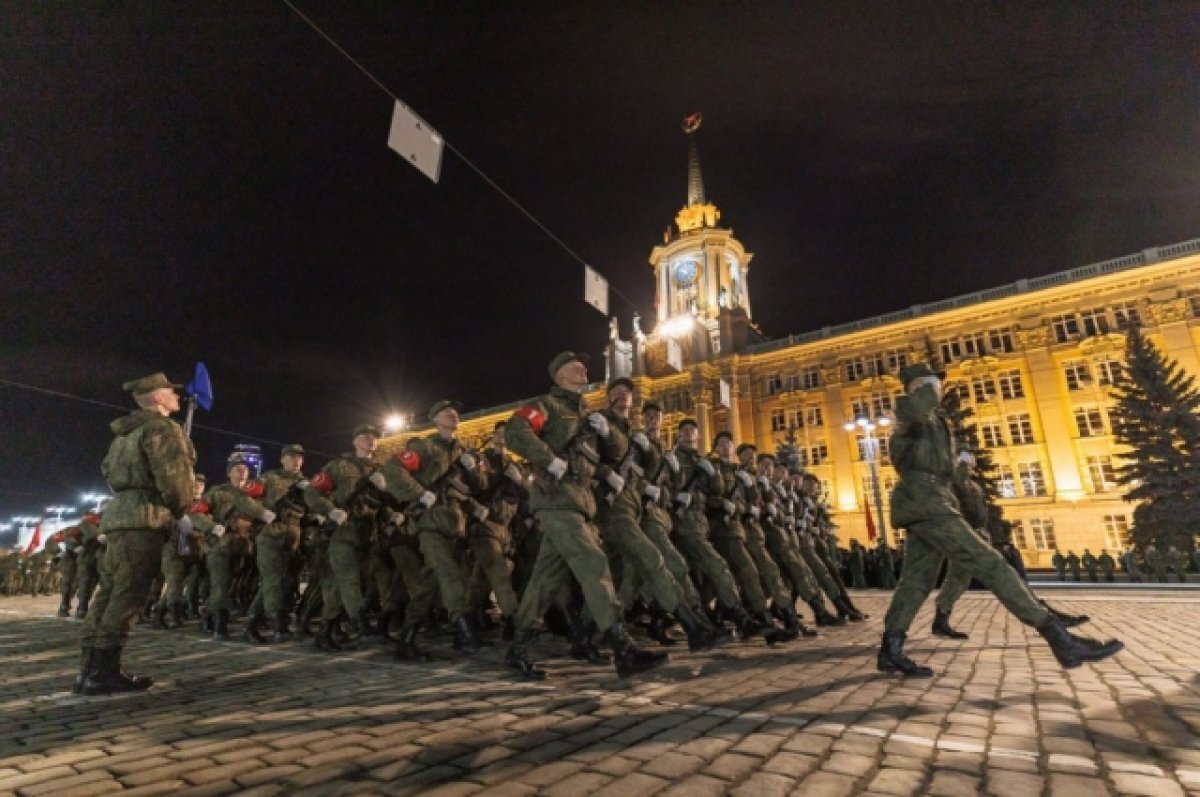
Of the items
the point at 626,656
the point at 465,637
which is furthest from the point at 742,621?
the point at 465,637

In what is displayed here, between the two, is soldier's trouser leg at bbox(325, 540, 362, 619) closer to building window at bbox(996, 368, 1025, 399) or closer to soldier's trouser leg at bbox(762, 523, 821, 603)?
soldier's trouser leg at bbox(762, 523, 821, 603)

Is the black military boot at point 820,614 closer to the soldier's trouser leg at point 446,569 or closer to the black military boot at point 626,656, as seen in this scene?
the black military boot at point 626,656

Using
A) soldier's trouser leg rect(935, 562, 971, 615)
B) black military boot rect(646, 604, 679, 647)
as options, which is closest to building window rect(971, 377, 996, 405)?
soldier's trouser leg rect(935, 562, 971, 615)

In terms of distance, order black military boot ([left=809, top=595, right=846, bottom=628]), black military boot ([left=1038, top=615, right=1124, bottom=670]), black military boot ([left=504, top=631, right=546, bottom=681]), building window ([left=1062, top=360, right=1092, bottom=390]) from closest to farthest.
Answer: black military boot ([left=1038, top=615, right=1124, bottom=670]) → black military boot ([left=504, top=631, right=546, bottom=681]) → black military boot ([left=809, top=595, right=846, bottom=628]) → building window ([left=1062, top=360, right=1092, bottom=390])

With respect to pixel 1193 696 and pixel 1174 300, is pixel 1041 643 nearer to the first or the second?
pixel 1193 696

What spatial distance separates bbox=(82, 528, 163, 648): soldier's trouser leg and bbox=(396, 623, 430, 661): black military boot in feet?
7.45

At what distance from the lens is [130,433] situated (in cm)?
537

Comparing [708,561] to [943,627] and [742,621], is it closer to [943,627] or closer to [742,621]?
[742,621]

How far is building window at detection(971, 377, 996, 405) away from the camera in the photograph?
3828 cm

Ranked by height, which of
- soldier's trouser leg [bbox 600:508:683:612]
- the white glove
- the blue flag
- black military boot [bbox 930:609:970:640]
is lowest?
black military boot [bbox 930:609:970:640]

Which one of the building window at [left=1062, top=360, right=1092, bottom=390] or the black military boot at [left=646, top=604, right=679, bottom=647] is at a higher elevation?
the building window at [left=1062, top=360, right=1092, bottom=390]

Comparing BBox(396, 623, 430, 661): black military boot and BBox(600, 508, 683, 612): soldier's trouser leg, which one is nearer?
BBox(600, 508, 683, 612): soldier's trouser leg

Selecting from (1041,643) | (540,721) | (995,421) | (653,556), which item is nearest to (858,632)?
(1041,643)

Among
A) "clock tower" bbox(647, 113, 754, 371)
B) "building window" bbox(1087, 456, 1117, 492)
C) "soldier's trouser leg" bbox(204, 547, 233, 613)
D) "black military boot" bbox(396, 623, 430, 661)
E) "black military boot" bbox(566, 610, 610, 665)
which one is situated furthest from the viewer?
"clock tower" bbox(647, 113, 754, 371)
